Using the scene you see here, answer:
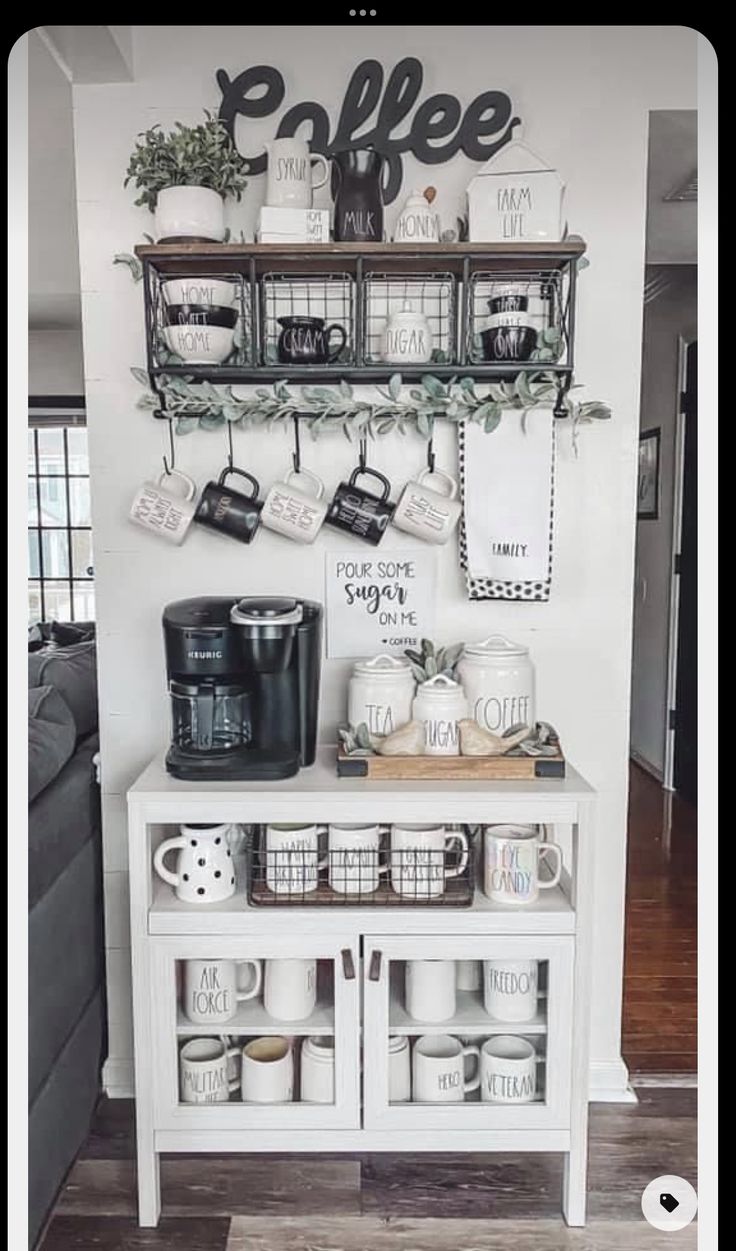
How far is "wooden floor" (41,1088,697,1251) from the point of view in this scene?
3.70 ft

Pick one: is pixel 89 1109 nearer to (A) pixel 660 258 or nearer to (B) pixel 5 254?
(B) pixel 5 254

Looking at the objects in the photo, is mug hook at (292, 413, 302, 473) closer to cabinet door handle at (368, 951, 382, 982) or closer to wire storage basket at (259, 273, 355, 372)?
wire storage basket at (259, 273, 355, 372)

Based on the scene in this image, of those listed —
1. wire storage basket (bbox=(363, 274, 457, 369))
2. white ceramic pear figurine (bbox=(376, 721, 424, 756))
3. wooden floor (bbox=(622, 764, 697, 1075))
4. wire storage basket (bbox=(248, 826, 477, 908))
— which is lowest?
wooden floor (bbox=(622, 764, 697, 1075))

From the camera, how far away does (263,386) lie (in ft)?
4.29

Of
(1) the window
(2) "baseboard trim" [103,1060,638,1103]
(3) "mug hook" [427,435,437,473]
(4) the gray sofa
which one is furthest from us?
(1) the window

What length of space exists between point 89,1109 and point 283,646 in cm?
74

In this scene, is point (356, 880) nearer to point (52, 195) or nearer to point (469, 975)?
point (469, 975)

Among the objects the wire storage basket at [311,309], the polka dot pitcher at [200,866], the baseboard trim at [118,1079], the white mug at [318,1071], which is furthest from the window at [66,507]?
the white mug at [318,1071]

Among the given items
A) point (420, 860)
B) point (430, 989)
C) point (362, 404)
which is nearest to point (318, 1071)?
point (430, 989)

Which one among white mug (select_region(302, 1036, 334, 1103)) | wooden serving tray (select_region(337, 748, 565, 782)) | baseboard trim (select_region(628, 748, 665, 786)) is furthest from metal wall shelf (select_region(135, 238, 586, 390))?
baseboard trim (select_region(628, 748, 665, 786))

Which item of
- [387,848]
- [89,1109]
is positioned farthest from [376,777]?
[89,1109]

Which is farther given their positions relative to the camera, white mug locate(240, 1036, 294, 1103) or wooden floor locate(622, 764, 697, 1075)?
wooden floor locate(622, 764, 697, 1075)

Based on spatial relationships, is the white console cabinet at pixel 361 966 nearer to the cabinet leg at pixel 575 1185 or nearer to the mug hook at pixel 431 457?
the cabinet leg at pixel 575 1185

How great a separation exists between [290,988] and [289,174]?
3.36 ft
